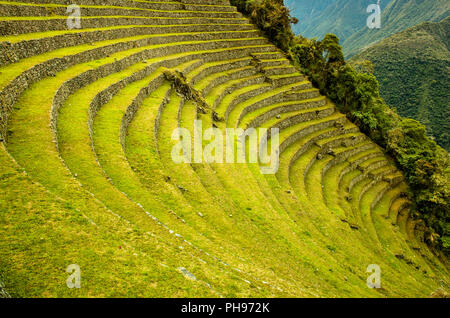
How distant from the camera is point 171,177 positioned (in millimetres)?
11383

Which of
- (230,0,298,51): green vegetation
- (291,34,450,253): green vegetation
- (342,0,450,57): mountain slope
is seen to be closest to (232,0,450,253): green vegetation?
(291,34,450,253): green vegetation

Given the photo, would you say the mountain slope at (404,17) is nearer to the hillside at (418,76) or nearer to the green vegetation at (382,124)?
the hillside at (418,76)

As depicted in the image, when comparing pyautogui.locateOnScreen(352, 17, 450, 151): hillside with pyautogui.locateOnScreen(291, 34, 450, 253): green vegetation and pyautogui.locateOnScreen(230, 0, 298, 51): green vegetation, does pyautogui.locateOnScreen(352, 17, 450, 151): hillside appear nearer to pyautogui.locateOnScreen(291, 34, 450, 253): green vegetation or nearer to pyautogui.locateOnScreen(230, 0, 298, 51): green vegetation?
pyautogui.locateOnScreen(291, 34, 450, 253): green vegetation

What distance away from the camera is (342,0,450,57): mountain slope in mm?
161375

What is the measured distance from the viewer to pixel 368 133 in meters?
32.8

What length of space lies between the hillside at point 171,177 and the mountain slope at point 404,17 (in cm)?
15174

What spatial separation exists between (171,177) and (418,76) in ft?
296

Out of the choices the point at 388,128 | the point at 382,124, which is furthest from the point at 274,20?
the point at 388,128

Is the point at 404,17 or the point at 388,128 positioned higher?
the point at 404,17

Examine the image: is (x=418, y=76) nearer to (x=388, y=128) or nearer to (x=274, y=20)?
(x=388, y=128)

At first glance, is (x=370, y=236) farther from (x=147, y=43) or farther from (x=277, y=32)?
→ (x=277, y=32)

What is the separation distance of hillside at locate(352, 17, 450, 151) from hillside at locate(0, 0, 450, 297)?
49058mm

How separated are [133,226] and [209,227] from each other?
10.3 feet
